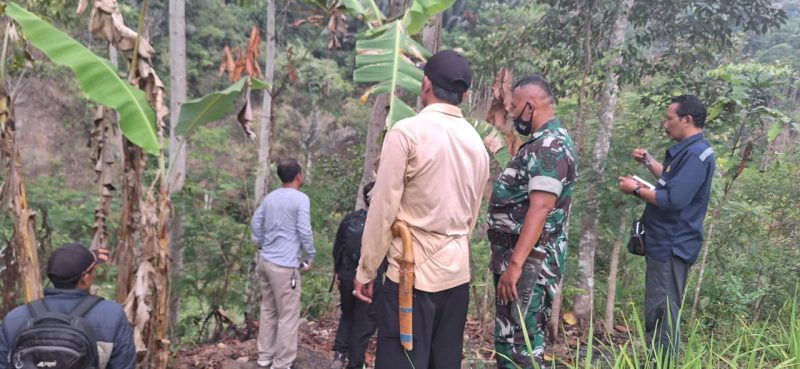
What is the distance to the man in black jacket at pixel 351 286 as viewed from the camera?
13.8 feet

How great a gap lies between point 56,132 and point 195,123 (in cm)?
2110

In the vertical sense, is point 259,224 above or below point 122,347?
above

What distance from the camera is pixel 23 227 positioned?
3699mm

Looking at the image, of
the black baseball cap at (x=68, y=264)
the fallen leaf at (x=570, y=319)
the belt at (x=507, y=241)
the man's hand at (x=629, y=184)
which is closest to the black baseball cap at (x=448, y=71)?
the belt at (x=507, y=241)

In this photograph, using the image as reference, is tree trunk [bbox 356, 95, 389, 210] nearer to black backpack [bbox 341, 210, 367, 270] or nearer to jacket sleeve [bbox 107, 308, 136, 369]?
black backpack [bbox 341, 210, 367, 270]

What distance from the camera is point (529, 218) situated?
271 centimetres

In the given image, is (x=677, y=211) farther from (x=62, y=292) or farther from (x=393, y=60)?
(x=62, y=292)

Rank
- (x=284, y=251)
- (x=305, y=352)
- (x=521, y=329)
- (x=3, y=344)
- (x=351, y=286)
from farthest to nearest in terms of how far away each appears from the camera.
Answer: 1. (x=305, y=352)
2. (x=284, y=251)
3. (x=351, y=286)
4. (x=521, y=329)
5. (x=3, y=344)

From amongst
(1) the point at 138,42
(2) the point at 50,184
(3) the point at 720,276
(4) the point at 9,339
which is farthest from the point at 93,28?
(2) the point at 50,184

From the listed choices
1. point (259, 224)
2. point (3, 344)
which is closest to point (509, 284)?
point (3, 344)

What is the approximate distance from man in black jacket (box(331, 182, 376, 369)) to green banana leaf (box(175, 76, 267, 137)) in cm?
117

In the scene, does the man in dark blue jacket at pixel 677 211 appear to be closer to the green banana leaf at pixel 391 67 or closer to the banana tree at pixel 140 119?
the green banana leaf at pixel 391 67

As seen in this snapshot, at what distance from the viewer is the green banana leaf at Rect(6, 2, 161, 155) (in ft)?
11.1

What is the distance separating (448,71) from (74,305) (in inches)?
76.2
